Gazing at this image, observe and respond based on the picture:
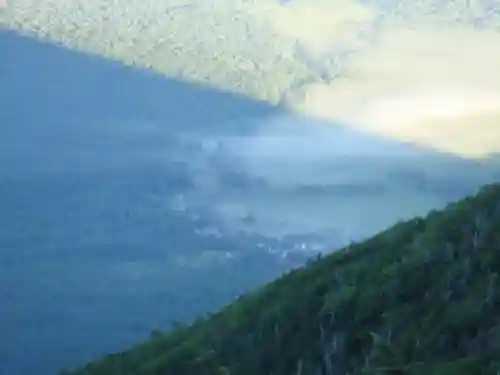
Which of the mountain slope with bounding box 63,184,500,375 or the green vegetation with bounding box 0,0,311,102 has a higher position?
the green vegetation with bounding box 0,0,311,102

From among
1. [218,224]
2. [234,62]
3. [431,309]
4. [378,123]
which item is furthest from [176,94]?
[431,309]

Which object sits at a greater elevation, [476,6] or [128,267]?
[476,6]

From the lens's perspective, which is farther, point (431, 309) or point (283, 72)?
point (283, 72)

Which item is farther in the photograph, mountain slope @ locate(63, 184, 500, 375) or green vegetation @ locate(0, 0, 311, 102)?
green vegetation @ locate(0, 0, 311, 102)

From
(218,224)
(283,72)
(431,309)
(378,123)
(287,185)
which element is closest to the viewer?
(431,309)

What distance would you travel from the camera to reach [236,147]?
1086 cm

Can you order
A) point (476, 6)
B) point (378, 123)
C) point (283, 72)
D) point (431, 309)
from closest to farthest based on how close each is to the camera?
point (431, 309) → point (378, 123) → point (283, 72) → point (476, 6)

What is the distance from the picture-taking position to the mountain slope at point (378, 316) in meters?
2.26

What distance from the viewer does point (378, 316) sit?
8.52 feet

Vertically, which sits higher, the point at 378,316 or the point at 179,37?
the point at 179,37

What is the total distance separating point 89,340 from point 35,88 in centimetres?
614

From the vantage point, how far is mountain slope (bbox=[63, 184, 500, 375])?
2262 mm

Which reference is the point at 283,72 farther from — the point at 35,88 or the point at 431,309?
the point at 431,309

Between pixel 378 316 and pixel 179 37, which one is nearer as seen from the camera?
pixel 378 316
